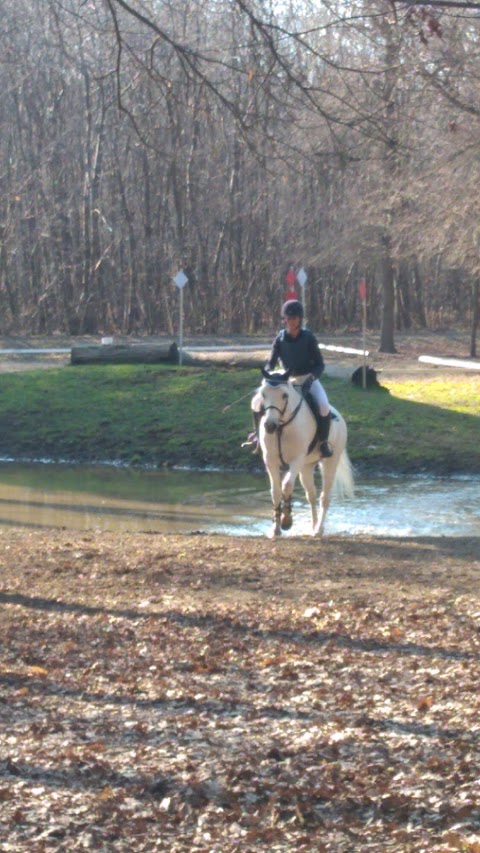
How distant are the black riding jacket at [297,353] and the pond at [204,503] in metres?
2.59

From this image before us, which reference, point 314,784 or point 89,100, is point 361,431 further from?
point 89,100

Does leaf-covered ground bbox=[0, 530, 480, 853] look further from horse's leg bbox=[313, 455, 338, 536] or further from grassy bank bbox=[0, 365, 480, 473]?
grassy bank bbox=[0, 365, 480, 473]

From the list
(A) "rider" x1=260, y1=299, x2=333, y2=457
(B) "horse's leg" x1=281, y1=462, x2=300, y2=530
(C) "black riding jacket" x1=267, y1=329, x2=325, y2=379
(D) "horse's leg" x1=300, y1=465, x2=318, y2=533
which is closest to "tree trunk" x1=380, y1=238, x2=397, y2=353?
(D) "horse's leg" x1=300, y1=465, x2=318, y2=533

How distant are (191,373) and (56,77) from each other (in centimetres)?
2057

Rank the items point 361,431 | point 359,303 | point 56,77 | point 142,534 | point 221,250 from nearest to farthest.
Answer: point 142,534, point 361,431, point 56,77, point 221,250, point 359,303

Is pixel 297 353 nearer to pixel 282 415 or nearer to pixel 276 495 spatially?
pixel 282 415

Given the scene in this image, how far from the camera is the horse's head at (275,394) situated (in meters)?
13.6

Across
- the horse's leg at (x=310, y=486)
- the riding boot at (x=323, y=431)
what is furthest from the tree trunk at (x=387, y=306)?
the riding boot at (x=323, y=431)

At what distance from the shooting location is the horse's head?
13.6m

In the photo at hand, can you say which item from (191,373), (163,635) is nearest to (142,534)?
(163,635)

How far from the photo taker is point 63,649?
8.79 meters

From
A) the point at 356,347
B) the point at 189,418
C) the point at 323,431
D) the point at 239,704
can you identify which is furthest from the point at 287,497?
the point at 356,347

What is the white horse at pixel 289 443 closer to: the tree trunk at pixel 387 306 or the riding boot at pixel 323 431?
the riding boot at pixel 323 431

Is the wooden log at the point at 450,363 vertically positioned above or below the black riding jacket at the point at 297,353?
below
